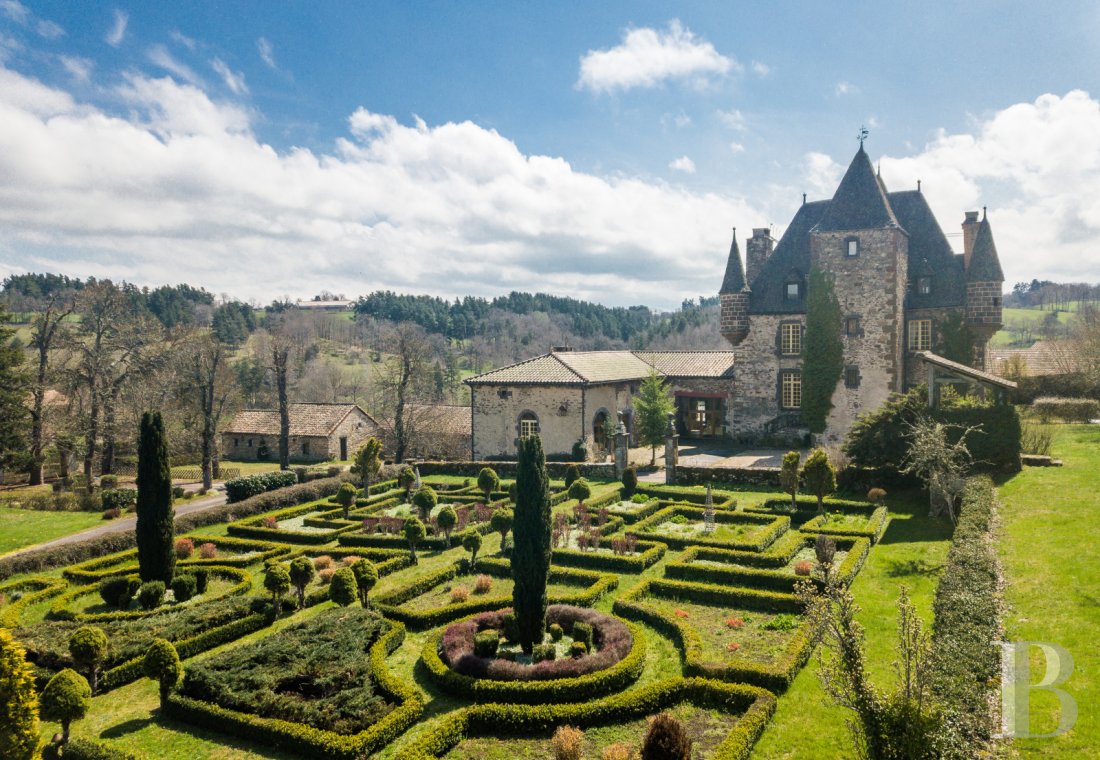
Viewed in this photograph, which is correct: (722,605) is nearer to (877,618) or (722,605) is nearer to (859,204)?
(877,618)

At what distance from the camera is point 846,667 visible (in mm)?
7008

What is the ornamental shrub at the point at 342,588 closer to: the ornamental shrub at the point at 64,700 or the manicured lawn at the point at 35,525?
the ornamental shrub at the point at 64,700

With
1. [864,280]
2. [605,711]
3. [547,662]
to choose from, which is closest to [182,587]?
[547,662]

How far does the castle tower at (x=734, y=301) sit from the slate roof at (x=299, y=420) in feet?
96.9

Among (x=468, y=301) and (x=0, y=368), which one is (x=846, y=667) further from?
(x=468, y=301)

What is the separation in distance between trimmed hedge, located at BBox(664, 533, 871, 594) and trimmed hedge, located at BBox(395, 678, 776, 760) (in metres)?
5.52

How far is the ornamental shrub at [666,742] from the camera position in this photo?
802cm

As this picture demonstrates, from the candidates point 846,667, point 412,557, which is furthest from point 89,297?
point 846,667

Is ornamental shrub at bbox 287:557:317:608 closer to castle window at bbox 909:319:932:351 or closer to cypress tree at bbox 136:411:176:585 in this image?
cypress tree at bbox 136:411:176:585

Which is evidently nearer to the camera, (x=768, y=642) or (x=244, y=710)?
(x=244, y=710)

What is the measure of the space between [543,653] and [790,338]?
28.6 metres

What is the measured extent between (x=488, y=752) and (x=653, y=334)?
10047 centimetres

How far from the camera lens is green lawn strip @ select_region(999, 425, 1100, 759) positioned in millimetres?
8789

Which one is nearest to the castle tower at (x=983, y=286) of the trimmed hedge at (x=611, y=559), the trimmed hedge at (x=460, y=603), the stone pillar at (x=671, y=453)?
the stone pillar at (x=671, y=453)
